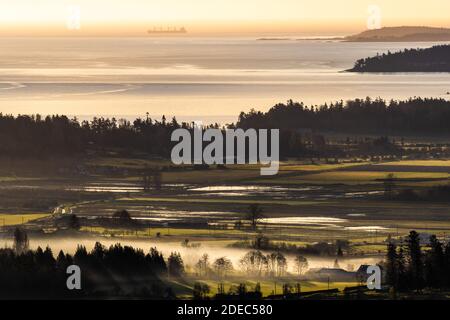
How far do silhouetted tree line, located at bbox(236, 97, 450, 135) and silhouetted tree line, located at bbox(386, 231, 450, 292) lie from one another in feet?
91.4

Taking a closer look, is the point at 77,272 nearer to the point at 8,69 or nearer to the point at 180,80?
the point at 180,80

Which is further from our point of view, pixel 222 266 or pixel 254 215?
pixel 254 215

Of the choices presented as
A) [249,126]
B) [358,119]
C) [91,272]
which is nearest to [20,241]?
[91,272]

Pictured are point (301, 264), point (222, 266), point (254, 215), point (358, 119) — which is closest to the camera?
point (222, 266)

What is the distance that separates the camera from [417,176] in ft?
139

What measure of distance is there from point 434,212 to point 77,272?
1208 centimetres

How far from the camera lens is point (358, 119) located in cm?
5875

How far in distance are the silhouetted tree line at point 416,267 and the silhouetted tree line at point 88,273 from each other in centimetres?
331

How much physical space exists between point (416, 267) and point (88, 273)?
4.75m

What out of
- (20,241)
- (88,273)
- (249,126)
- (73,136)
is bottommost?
(88,273)

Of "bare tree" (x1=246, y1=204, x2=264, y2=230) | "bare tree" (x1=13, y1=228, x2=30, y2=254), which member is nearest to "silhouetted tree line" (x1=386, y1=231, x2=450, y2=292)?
"bare tree" (x1=13, y1=228, x2=30, y2=254)

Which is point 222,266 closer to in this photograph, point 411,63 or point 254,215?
point 254,215

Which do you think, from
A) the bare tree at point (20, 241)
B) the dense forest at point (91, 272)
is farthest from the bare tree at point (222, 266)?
the bare tree at point (20, 241)
